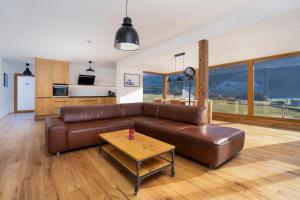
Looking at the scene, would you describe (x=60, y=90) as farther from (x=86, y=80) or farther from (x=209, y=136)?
(x=209, y=136)

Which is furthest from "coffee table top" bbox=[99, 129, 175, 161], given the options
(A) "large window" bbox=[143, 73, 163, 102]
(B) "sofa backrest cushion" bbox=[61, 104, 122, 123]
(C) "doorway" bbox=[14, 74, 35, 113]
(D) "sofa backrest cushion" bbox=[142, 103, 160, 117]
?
(C) "doorway" bbox=[14, 74, 35, 113]

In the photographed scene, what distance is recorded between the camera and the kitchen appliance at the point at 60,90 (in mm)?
5873

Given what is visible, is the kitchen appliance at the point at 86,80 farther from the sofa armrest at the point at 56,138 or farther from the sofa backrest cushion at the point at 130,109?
the sofa armrest at the point at 56,138

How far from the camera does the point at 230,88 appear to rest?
19.7ft

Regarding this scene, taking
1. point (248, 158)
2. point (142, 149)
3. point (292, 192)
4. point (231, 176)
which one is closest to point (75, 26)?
point (142, 149)

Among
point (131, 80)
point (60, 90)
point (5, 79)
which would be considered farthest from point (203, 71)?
point (5, 79)

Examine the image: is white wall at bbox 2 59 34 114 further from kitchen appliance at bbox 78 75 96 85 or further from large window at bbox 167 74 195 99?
large window at bbox 167 74 195 99

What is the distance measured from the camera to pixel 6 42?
4.04 metres

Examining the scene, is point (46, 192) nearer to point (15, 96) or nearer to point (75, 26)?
point (75, 26)

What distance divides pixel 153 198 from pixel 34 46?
205 inches

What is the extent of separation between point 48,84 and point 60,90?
1.52ft

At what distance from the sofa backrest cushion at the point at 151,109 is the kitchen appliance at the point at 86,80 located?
4.02 m

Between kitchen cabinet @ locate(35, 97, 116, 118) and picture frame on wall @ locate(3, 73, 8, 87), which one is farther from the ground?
picture frame on wall @ locate(3, 73, 8, 87)

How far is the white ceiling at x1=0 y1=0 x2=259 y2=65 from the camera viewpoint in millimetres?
2369
